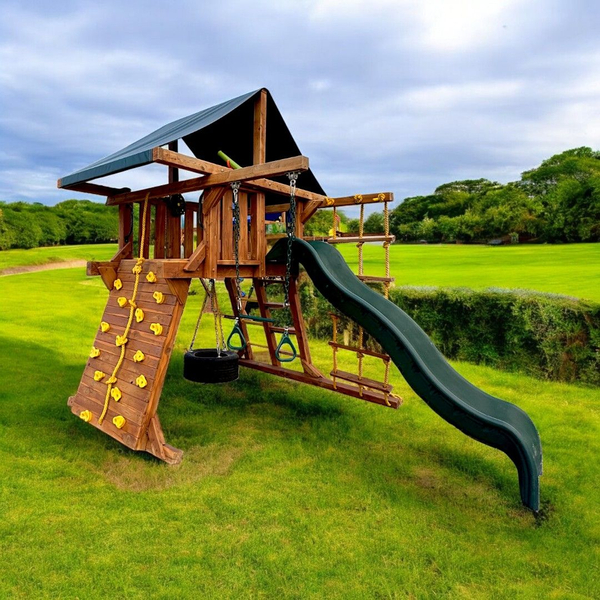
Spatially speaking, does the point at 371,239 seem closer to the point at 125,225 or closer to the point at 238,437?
the point at 238,437

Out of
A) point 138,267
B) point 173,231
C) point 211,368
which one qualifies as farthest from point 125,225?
point 211,368

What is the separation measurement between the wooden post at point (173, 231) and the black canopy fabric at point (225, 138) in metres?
0.56

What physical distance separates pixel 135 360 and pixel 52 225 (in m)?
56.9

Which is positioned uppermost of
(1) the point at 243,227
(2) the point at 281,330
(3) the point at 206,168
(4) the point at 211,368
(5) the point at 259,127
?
(5) the point at 259,127

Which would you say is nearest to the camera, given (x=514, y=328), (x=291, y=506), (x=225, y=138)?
(x=291, y=506)

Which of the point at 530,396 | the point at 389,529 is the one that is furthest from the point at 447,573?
the point at 530,396

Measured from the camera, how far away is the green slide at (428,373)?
4.47 metres

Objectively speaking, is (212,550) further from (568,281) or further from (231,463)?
(568,281)

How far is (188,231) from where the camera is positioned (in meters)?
6.65

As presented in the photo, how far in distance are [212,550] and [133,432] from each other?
1983 millimetres

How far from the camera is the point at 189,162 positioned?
16.9ft

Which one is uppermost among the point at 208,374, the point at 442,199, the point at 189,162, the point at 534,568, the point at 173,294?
the point at 442,199

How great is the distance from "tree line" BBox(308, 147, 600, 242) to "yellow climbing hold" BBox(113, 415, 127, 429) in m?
32.2

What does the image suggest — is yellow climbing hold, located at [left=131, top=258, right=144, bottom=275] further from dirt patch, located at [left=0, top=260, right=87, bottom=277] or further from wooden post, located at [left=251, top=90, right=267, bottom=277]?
dirt patch, located at [left=0, top=260, right=87, bottom=277]
